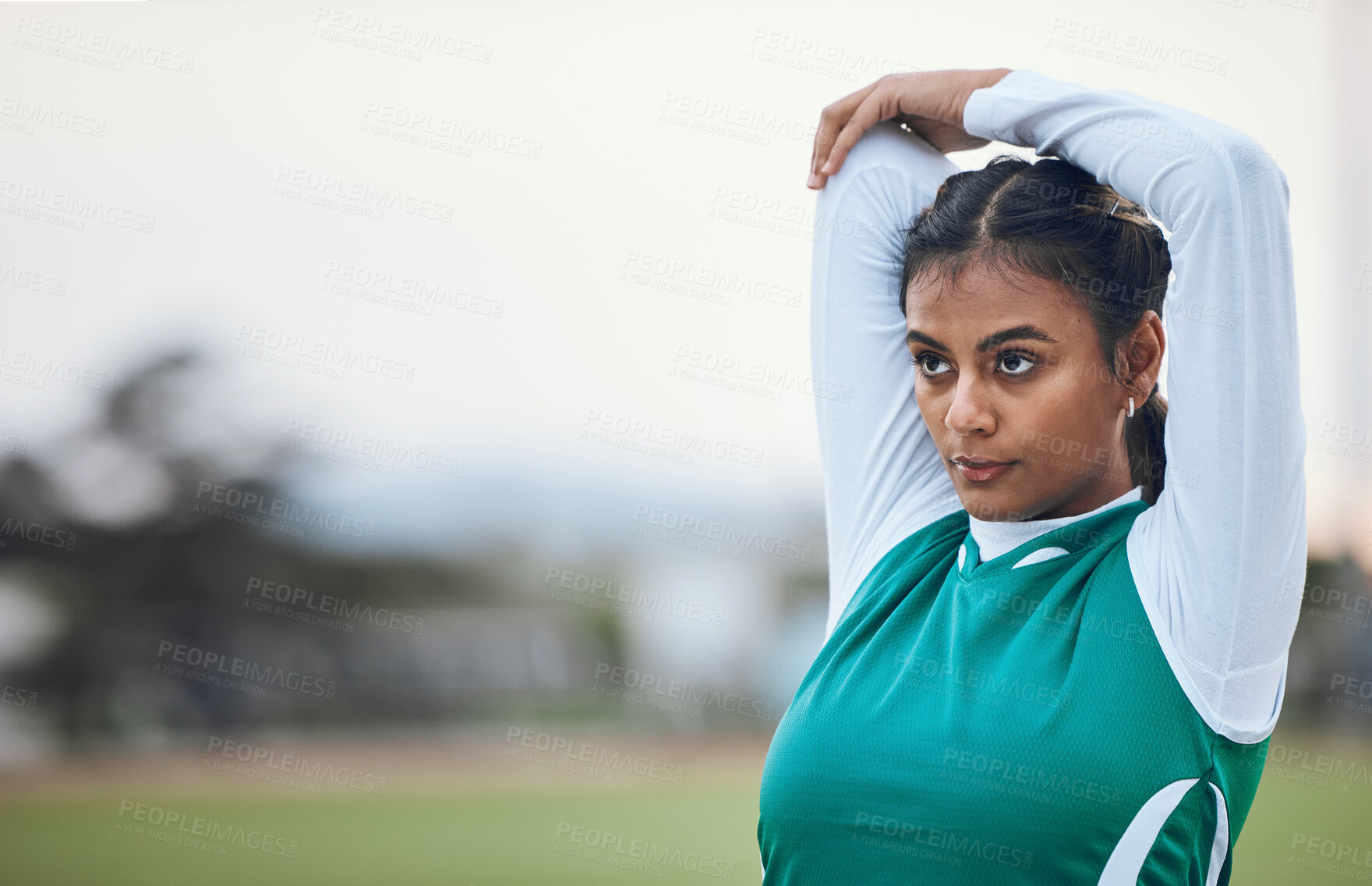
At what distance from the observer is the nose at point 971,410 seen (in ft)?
4.54

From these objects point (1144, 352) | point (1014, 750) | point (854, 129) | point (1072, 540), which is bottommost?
point (1014, 750)

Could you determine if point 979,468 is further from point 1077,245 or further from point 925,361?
point 1077,245

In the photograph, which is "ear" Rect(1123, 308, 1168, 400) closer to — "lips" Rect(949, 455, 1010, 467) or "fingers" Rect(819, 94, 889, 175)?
"lips" Rect(949, 455, 1010, 467)

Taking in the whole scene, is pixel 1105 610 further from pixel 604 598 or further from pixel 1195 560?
pixel 604 598

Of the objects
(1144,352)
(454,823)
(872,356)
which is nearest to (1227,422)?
(1144,352)

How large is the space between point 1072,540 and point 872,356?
1.54ft

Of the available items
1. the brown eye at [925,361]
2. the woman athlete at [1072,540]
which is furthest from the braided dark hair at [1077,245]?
the brown eye at [925,361]

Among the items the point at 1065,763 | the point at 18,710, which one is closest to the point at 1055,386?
the point at 1065,763

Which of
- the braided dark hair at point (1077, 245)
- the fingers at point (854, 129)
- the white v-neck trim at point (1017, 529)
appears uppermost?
the fingers at point (854, 129)

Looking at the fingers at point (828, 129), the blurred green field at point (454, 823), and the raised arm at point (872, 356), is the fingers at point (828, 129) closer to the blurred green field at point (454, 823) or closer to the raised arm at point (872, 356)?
the raised arm at point (872, 356)

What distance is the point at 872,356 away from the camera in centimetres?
177

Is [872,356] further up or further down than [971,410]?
further up

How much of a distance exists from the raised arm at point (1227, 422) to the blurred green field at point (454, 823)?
26.0 feet

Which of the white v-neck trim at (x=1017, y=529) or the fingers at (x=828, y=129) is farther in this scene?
the fingers at (x=828, y=129)
